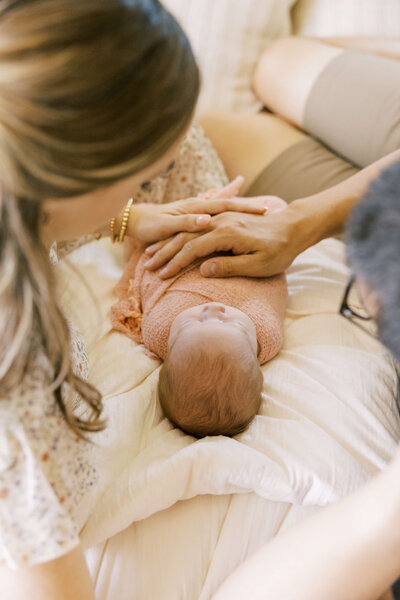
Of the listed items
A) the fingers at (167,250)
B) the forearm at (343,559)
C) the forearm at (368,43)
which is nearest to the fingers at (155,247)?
the fingers at (167,250)

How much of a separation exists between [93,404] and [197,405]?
10.4 inches

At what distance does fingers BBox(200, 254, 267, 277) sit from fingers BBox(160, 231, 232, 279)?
22 mm

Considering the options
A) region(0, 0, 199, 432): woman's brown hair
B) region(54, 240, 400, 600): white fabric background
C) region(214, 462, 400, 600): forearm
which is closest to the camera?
region(0, 0, 199, 432): woman's brown hair

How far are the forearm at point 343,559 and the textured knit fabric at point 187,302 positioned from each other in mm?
476

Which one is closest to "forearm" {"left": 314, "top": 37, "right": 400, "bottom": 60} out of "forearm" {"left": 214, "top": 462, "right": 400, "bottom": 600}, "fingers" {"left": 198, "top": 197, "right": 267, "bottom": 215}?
"fingers" {"left": 198, "top": 197, "right": 267, "bottom": 215}

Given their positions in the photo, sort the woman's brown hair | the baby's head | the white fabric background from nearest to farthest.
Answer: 1. the woman's brown hair
2. the white fabric background
3. the baby's head

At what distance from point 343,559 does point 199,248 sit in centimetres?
67

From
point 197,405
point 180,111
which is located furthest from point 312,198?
point 180,111

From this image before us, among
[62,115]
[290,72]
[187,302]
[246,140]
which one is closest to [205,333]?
[187,302]

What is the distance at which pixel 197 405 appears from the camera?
1003 mm

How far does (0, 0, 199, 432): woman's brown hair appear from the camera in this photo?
57 centimetres

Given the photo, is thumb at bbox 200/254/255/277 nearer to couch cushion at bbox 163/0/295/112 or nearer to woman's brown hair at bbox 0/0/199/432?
woman's brown hair at bbox 0/0/199/432

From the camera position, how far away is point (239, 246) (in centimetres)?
119

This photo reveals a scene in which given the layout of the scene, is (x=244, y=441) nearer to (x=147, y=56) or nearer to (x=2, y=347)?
(x=2, y=347)
